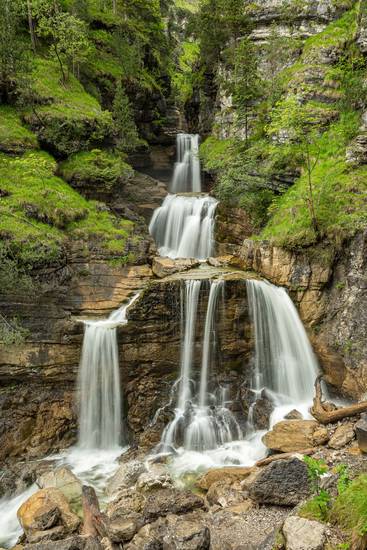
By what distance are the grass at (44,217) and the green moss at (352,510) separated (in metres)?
12.8

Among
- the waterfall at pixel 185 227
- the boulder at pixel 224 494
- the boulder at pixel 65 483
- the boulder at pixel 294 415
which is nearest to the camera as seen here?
the boulder at pixel 224 494

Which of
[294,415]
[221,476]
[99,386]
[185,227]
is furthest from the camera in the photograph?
[185,227]

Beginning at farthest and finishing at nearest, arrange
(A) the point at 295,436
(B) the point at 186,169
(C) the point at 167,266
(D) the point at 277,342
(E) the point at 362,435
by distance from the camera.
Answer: (B) the point at 186,169
(C) the point at 167,266
(D) the point at 277,342
(A) the point at 295,436
(E) the point at 362,435

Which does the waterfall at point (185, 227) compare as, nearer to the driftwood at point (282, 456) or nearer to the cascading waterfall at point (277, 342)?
the cascading waterfall at point (277, 342)

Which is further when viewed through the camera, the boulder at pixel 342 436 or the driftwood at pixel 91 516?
the boulder at pixel 342 436

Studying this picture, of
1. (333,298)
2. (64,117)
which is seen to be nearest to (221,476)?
(333,298)

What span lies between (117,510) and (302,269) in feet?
36.3

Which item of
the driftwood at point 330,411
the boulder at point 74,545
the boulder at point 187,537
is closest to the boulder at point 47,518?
the boulder at point 74,545

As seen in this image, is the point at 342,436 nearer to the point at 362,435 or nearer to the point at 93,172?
the point at 362,435

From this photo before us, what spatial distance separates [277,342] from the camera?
15.2m

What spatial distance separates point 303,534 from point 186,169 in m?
26.8

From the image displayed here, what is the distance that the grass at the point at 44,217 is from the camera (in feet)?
48.4

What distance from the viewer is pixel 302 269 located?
15.4m

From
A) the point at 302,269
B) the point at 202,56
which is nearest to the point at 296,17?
the point at 202,56
